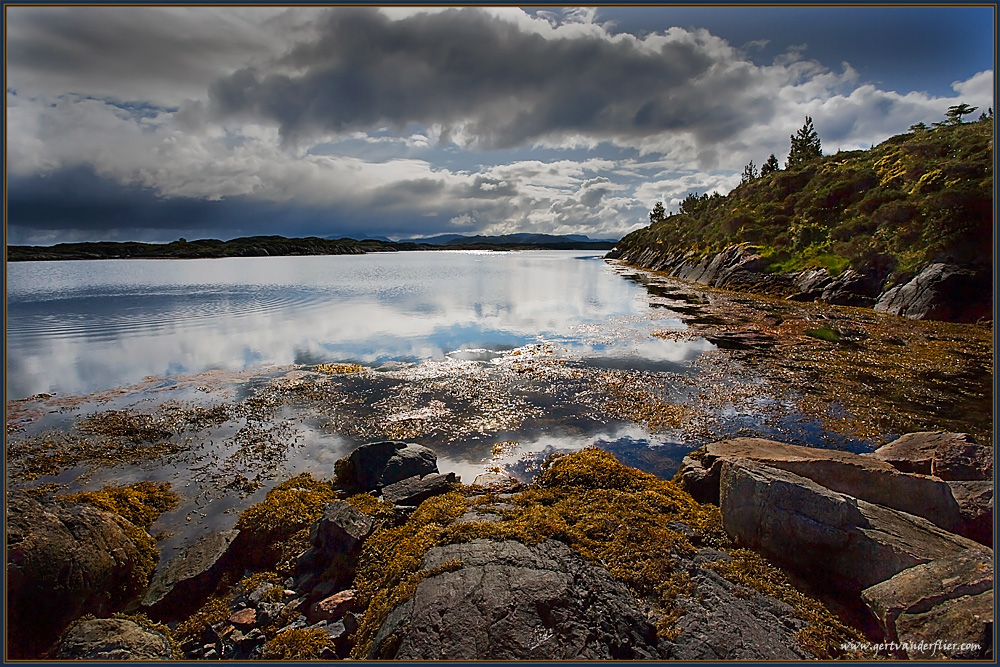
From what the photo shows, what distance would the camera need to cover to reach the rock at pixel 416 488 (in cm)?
940

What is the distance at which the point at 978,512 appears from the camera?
7.56m

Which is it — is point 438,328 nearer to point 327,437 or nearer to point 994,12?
point 327,437

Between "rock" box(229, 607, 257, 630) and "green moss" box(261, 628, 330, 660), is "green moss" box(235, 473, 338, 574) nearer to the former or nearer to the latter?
"rock" box(229, 607, 257, 630)

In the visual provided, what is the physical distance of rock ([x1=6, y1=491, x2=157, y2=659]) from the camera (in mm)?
5875

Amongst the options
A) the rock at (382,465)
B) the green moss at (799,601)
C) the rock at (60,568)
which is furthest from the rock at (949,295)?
the rock at (60,568)

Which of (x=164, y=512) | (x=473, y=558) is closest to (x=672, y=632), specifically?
(x=473, y=558)

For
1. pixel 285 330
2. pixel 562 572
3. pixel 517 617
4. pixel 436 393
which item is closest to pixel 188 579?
pixel 517 617

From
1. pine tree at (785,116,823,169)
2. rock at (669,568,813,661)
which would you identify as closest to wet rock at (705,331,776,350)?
rock at (669,568,813,661)

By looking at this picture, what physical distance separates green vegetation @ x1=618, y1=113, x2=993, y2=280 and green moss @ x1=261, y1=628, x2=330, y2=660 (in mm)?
39299

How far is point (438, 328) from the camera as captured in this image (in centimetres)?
2930

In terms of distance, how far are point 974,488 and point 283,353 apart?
24263mm

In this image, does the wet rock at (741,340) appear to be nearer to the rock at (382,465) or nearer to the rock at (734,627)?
the rock at (382,465)

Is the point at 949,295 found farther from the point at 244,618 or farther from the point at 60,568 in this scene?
the point at 60,568

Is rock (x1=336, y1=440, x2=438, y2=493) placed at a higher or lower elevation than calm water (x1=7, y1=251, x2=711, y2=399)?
lower
